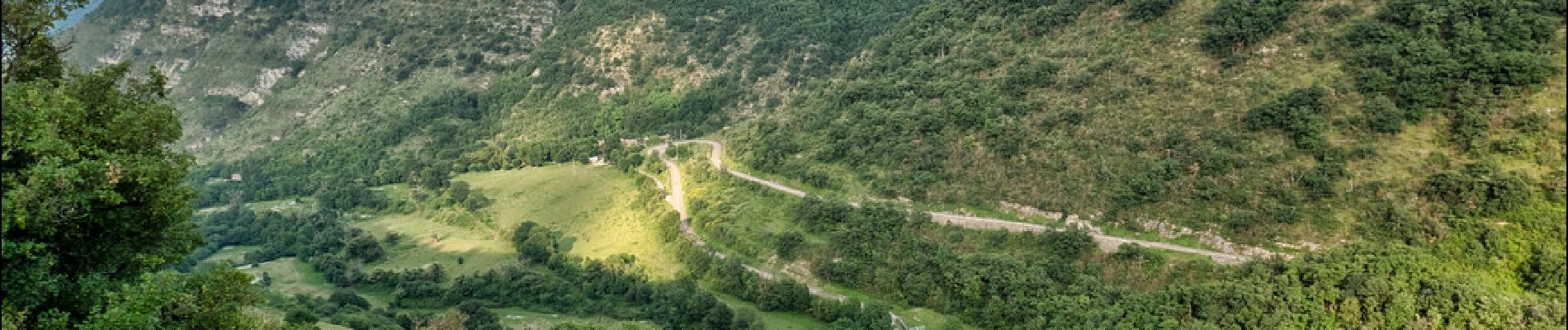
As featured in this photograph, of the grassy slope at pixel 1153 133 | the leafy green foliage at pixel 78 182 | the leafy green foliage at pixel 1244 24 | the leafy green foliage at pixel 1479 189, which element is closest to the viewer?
the leafy green foliage at pixel 78 182

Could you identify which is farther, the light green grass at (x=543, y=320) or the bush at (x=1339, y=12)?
the light green grass at (x=543, y=320)

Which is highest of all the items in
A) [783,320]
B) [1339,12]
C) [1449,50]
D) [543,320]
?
[1339,12]

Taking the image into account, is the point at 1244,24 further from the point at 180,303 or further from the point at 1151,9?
the point at 180,303

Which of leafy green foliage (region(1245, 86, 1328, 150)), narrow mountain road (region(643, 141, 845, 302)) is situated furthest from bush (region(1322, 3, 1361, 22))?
narrow mountain road (region(643, 141, 845, 302))

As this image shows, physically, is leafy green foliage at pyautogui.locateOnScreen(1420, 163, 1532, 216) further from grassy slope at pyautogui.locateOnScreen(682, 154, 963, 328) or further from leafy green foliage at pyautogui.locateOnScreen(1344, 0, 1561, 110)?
grassy slope at pyautogui.locateOnScreen(682, 154, 963, 328)

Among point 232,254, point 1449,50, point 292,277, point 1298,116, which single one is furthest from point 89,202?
point 232,254

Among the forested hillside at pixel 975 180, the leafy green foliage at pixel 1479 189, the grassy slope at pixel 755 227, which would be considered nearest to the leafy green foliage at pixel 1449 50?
the forested hillside at pixel 975 180

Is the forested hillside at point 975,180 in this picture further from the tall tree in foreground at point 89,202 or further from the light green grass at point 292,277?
the light green grass at point 292,277
